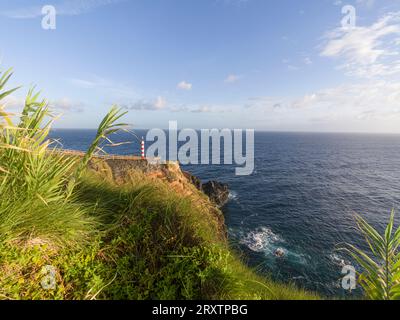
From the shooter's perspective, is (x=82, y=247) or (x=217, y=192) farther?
(x=217, y=192)

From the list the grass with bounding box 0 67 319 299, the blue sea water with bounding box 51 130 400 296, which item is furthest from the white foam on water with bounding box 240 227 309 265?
the grass with bounding box 0 67 319 299

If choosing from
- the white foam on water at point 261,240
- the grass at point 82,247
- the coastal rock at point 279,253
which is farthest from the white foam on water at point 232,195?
the grass at point 82,247

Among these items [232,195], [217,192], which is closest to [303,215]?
[232,195]

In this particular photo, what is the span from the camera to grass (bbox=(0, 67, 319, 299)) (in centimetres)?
245

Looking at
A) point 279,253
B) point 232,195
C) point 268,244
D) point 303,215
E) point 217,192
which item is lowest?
point 279,253

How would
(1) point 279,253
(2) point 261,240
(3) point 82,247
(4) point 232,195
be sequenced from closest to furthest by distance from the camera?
(3) point 82,247 < (1) point 279,253 < (2) point 261,240 < (4) point 232,195

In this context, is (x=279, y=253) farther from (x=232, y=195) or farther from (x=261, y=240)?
(x=232, y=195)

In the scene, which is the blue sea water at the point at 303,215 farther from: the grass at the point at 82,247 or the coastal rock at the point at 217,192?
the grass at the point at 82,247

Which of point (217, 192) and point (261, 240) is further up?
point (217, 192)

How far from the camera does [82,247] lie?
2949 mm
